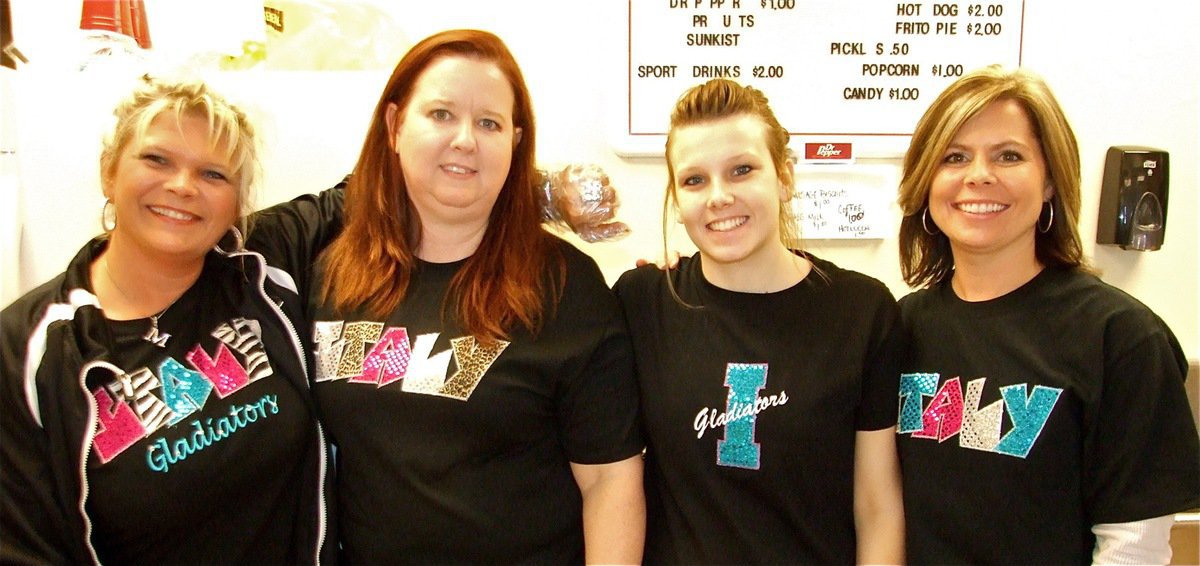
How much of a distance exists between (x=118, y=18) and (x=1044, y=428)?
189cm

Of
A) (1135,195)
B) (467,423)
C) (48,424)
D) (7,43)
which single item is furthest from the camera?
(1135,195)

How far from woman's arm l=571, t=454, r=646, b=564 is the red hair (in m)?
0.27

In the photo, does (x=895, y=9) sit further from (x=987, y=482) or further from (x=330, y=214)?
(x=330, y=214)

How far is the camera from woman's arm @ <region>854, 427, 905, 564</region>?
1099mm

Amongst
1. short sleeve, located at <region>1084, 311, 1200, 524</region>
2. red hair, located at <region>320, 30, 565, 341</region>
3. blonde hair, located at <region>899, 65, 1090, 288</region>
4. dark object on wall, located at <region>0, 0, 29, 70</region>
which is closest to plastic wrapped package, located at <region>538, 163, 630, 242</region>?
red hair, located at <region>320, 30, 565, 341</region>

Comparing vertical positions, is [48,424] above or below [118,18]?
below

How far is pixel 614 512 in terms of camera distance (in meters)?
1.11

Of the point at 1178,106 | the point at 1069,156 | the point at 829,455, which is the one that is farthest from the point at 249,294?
the point at 1178,106

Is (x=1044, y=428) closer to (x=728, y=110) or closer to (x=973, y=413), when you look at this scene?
(x=973, y=413)

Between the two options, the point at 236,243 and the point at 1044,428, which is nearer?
the point at 1044,428

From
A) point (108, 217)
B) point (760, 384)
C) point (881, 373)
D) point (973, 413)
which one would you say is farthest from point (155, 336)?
point (973, 413)

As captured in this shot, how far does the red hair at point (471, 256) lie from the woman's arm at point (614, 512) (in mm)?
272

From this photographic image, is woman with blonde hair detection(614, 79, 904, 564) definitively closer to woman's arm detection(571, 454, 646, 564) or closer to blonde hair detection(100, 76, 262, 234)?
woman's arm detection(571, 454, 646, 564)

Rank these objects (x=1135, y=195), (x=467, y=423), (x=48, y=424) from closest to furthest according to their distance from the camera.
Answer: (x=48, y=424)
(x=467, y=423)
(x=1135, y=195)
